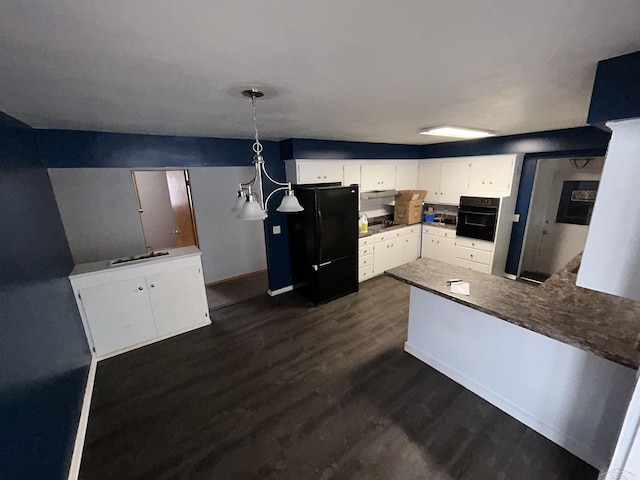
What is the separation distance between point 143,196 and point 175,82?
145 inches

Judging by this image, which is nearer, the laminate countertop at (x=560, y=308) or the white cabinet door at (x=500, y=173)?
the laminate countertop at (x=560, y=308)

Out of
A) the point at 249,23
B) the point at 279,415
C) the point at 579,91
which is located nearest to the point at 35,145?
the point at 249,23

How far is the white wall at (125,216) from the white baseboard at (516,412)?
3.44m

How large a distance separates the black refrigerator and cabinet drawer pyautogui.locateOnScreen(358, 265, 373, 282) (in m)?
0.29

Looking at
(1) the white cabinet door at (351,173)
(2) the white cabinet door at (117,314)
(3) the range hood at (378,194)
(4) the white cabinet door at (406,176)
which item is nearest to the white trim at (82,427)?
(2) the white cabinet door at (117,314)

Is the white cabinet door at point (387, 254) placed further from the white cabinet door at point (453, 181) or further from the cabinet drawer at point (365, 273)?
the white cabinet door at point (453, 181)

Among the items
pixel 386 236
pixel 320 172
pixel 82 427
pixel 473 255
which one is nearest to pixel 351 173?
pixel 320 172

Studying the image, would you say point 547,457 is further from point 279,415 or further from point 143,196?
point 143,196

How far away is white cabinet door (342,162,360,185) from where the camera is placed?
13.5ft

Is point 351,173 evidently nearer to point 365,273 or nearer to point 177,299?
point 365,273

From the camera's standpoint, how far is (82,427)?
79.8 inches

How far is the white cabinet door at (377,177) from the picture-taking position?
14.4 feet

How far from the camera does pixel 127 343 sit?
115 inches

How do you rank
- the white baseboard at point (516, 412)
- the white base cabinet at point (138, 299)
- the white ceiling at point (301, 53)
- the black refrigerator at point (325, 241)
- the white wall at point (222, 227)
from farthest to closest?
the white wall at point (222, 227), the black refrigerator at point (325, 241), the white base cabinet at point (138, 299), the white baseboard at point (516, 412), the white ceiling at point (301, 53)
